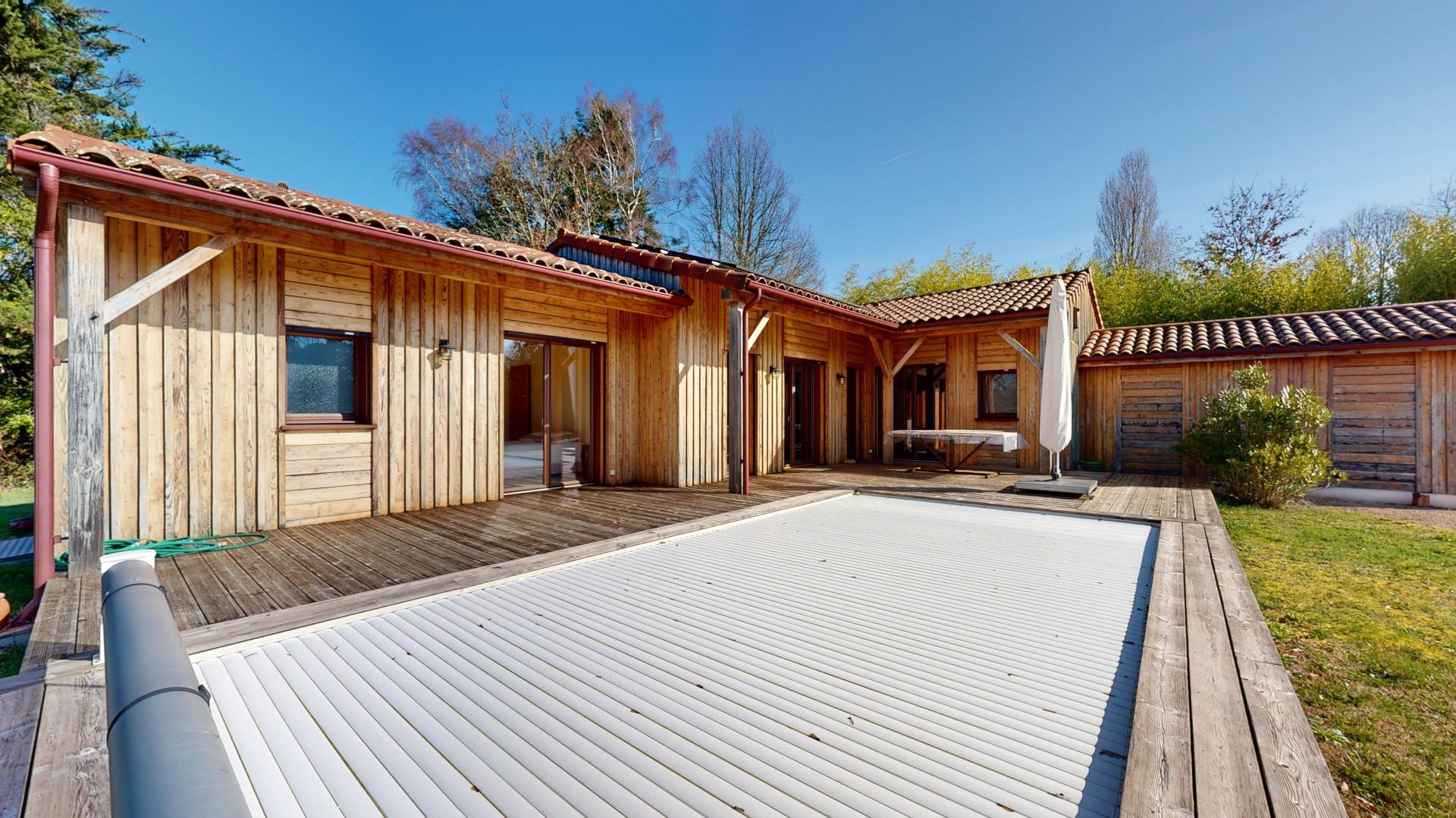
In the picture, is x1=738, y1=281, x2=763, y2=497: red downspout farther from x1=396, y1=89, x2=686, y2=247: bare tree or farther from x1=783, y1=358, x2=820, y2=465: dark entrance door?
x1=396, y1=89, x2=686, y2=247: bare tree

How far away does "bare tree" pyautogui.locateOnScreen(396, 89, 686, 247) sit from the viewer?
15781mm

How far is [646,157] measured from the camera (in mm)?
16797

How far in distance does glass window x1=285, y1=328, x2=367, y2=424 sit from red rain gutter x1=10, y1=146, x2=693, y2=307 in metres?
1.27

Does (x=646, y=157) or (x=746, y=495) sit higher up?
(x=646, y=157)

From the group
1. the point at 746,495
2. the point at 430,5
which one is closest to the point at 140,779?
the point at 746,495

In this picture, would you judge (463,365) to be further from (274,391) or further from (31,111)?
(31,111)

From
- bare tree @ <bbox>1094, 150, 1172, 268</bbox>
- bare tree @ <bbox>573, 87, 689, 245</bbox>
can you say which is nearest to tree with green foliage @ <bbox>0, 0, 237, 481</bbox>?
bare tree @ <bbox>573, 87, 689, 245</bbox>

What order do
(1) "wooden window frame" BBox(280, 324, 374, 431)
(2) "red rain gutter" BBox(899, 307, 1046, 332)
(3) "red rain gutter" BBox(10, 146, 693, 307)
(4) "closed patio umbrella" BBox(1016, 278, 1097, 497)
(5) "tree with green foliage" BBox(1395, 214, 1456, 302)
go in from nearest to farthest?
(3) "red rain gutter" BBox(10, 146, 693, 307) → (1) "wooden window frame" BBox(280, 324, 374, 431) → (4) "closed patio umbrella" BBox(1016, 278, 1097, 497) → (2) "red rain gutter" BBox(899, 307, 1046, 332) → (5) "tree with green foliage" BBox(1395, 214, 1456, 302)

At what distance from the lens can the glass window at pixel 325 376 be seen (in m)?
5.05

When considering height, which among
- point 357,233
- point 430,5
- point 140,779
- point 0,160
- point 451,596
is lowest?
point 451,596

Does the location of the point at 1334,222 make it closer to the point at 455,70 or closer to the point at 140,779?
the point at 140,779

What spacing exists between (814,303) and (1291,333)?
25.9 ft

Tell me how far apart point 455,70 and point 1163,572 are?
62.4 ft

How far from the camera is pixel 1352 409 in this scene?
8031mm
